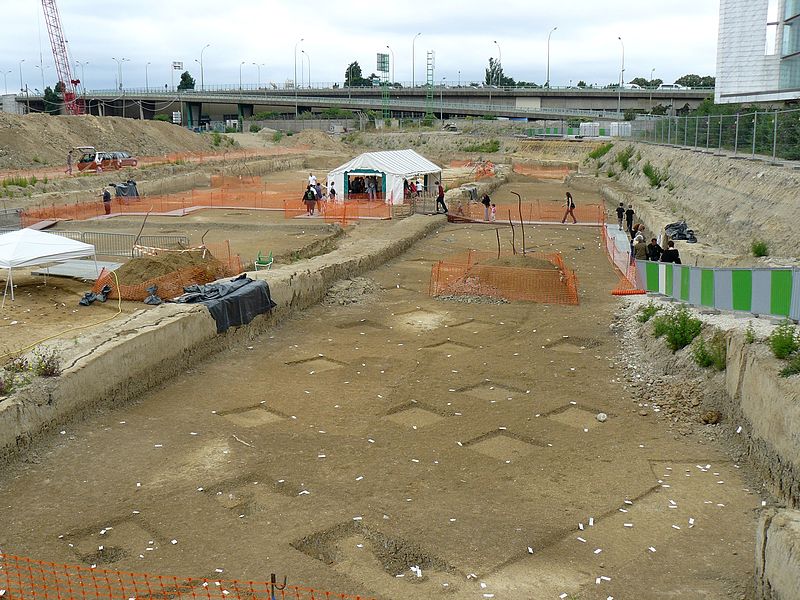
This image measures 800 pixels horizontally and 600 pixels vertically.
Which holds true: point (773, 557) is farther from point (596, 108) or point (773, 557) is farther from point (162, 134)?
point (596, 108)

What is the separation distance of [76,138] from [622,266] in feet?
181

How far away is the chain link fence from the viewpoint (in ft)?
89.1

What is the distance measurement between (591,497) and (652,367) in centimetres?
581

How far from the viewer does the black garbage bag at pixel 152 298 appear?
21078 millimetres

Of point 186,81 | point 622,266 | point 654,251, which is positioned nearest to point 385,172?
point 622,266

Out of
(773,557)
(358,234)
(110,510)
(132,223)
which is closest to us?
(773,557)

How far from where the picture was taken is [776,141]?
92.4 feet

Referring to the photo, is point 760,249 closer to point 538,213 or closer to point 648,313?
point 648,313

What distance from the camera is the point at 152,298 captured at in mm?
21125

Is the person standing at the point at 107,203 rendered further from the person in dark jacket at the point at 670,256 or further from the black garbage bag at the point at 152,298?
the person in dark jacket at the point at 670,256

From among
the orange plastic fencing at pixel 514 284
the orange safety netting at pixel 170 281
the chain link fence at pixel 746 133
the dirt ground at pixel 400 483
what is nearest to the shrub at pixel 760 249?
the orange plastic fencing at pixel 514 284

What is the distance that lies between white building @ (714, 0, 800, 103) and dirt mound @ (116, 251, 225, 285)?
151 ft

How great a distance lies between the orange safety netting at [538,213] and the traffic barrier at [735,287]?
61.3 feet

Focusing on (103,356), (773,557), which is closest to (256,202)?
(103,356)
